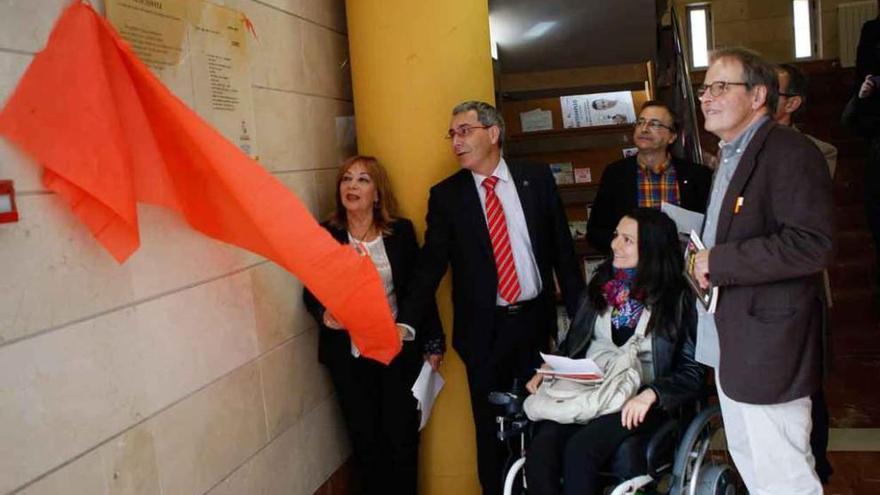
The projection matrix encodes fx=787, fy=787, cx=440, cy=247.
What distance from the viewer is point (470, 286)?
280 cm

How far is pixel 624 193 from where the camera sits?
3.00 metres

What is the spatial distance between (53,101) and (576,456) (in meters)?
1.57

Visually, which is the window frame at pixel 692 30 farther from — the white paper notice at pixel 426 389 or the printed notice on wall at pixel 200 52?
the printed notice on wall at pixel 200 52

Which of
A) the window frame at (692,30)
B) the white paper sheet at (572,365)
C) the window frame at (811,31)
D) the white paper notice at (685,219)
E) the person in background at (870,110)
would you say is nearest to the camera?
the white paper sheet at (572,365)

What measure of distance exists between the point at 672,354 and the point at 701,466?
327mm

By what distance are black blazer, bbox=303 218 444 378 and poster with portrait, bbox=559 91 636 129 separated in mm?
2034

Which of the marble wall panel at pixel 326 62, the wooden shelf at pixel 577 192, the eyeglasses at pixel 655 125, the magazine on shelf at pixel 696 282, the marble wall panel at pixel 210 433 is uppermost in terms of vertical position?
the marble wall panel at pixel 326 62

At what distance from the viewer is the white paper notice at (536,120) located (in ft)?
15.2

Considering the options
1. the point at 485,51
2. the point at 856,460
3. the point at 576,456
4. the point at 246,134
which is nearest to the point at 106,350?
the point at 246,134

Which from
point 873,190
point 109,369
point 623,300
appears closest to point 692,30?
point 873,190

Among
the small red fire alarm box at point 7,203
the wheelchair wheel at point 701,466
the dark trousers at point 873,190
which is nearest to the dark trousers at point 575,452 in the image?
the wheelchair wheel at point 701,466

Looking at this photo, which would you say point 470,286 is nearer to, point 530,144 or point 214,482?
point 214,482

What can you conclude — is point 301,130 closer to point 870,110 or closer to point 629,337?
point 629,337

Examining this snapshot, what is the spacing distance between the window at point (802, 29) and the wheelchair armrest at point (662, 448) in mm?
6441
